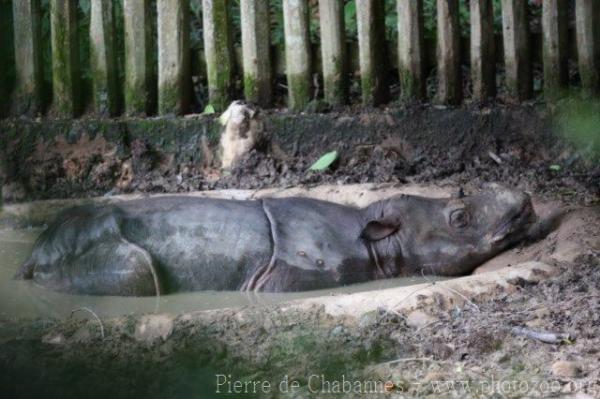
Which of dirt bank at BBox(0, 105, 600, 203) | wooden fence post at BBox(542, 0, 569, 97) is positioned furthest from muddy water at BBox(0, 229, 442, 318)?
wooden fence post at BBox(542, 0, 569, 97)

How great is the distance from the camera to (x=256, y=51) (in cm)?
688

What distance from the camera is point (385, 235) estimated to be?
563 cm

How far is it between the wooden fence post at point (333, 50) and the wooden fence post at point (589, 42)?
1.67m

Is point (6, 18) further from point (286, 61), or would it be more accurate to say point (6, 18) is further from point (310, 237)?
point (310, 237)

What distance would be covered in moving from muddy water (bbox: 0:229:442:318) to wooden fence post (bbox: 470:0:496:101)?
6.14 ft

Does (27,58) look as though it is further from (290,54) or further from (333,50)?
(333,50)

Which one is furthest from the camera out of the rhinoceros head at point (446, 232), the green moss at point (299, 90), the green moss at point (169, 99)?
the green moss at point (169, 99)

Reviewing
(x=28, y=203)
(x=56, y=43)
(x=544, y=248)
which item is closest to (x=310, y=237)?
(x=544, y=248)

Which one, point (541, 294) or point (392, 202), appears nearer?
point (541, 294)

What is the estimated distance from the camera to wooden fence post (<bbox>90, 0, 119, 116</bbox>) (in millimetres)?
6977

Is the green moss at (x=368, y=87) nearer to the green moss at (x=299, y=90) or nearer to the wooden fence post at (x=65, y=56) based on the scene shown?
the green moss at (x=299, y=90)

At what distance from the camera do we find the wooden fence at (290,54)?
6.70 metres

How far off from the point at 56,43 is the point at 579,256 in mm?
4218

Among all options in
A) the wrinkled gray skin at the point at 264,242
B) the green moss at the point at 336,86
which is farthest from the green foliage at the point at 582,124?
the green moss at the point at 336,86
